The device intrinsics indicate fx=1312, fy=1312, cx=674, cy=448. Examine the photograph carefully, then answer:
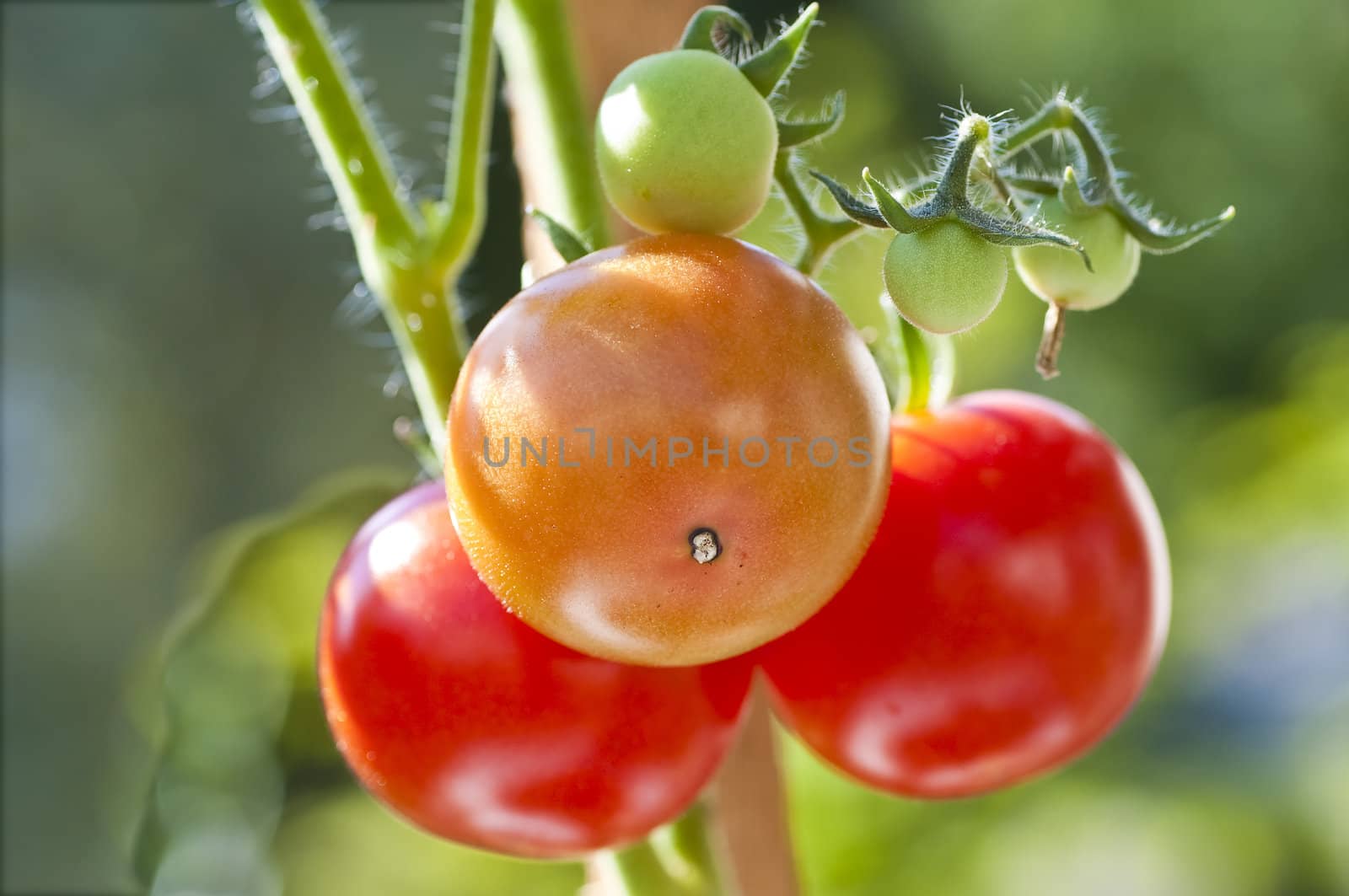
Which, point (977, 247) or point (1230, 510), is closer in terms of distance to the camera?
point (977, 247)

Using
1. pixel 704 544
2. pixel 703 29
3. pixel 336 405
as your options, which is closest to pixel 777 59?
pixel 703 29

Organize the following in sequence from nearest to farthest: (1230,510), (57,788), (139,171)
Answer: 1. (1230,510)
2. (57,788)
3. (139,171)

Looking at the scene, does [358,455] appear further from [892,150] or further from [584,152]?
[584,152]

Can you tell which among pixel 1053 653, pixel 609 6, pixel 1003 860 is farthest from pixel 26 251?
pixel 1053 653

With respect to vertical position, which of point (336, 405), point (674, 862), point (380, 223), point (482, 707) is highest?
point (380, 223)

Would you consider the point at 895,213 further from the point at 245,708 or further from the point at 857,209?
the point at 245,708

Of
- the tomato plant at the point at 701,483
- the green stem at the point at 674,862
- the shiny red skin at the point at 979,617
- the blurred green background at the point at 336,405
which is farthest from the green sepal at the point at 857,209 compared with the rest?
the blurred green background at the point at 336,405
